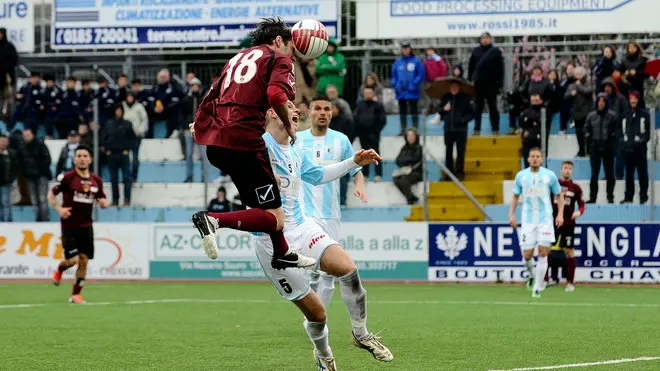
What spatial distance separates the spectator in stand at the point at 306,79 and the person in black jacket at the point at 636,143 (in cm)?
677

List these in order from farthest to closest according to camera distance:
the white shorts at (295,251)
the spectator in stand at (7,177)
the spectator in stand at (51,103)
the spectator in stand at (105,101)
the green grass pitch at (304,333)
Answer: the spectator in stand at (51,103), the spectator in stand at (105,101), the spectator in stand at (7,177), the green grass pitch at (304,333), the white shorts at (295,251)

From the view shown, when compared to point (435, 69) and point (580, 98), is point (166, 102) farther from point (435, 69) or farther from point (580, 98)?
point (580, 98)

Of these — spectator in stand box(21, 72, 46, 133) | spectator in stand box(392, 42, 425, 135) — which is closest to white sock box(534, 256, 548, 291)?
spectator in stand box(392, 42, 425, 135)

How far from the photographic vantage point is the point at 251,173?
29.3ft

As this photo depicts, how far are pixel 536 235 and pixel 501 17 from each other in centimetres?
858

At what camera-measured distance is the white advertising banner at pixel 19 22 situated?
30859 millimetres

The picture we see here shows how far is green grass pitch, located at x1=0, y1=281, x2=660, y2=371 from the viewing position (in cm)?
1034

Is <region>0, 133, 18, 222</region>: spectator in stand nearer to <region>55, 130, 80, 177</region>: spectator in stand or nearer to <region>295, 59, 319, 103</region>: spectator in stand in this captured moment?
<region>55, 130, 80, 177</region>: spectator in stand

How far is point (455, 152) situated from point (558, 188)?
5071mm

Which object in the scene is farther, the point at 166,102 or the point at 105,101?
the point at 166,102

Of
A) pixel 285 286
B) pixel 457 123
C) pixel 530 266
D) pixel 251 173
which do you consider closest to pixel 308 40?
pixel 251 173

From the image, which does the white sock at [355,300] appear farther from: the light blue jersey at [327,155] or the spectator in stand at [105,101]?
the spectator in stand at [105,101]

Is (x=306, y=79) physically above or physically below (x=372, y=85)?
above

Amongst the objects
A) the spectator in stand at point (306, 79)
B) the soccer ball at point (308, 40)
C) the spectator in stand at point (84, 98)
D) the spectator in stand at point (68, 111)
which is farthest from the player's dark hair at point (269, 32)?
the spectator in stand at point (68, 111)
